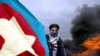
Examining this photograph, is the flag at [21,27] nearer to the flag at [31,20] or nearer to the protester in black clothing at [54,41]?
the flag at [31,20]

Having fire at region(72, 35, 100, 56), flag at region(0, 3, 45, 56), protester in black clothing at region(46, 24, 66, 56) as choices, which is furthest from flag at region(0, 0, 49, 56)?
fire at region(72, 35, 100, 56)

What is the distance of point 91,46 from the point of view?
30750 millimetres

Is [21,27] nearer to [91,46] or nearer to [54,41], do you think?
[54,41]

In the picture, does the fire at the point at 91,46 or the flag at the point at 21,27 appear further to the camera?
the fire at the point at 91,46

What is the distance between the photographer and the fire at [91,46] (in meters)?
29.4

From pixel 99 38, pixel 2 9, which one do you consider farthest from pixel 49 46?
pixel 99 38

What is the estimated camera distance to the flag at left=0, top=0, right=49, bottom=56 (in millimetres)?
9156

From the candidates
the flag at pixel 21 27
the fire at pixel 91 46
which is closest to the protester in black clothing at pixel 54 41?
the flag at pixel 21 27

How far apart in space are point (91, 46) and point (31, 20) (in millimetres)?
21685

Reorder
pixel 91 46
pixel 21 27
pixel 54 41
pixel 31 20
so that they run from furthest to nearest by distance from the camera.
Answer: pixel 91 46, pixel 54 41, pixel 31 20, pixel 21 27

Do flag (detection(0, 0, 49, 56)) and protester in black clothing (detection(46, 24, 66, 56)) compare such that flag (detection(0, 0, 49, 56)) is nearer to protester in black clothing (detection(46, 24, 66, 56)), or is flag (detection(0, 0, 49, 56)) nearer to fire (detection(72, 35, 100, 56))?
protester in black clothing (detection(46, 24, 66, 56))

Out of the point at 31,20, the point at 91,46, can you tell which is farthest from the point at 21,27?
the point at 91,46

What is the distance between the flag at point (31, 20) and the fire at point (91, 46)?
19811mm

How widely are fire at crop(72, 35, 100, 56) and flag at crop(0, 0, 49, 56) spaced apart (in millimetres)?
19811
